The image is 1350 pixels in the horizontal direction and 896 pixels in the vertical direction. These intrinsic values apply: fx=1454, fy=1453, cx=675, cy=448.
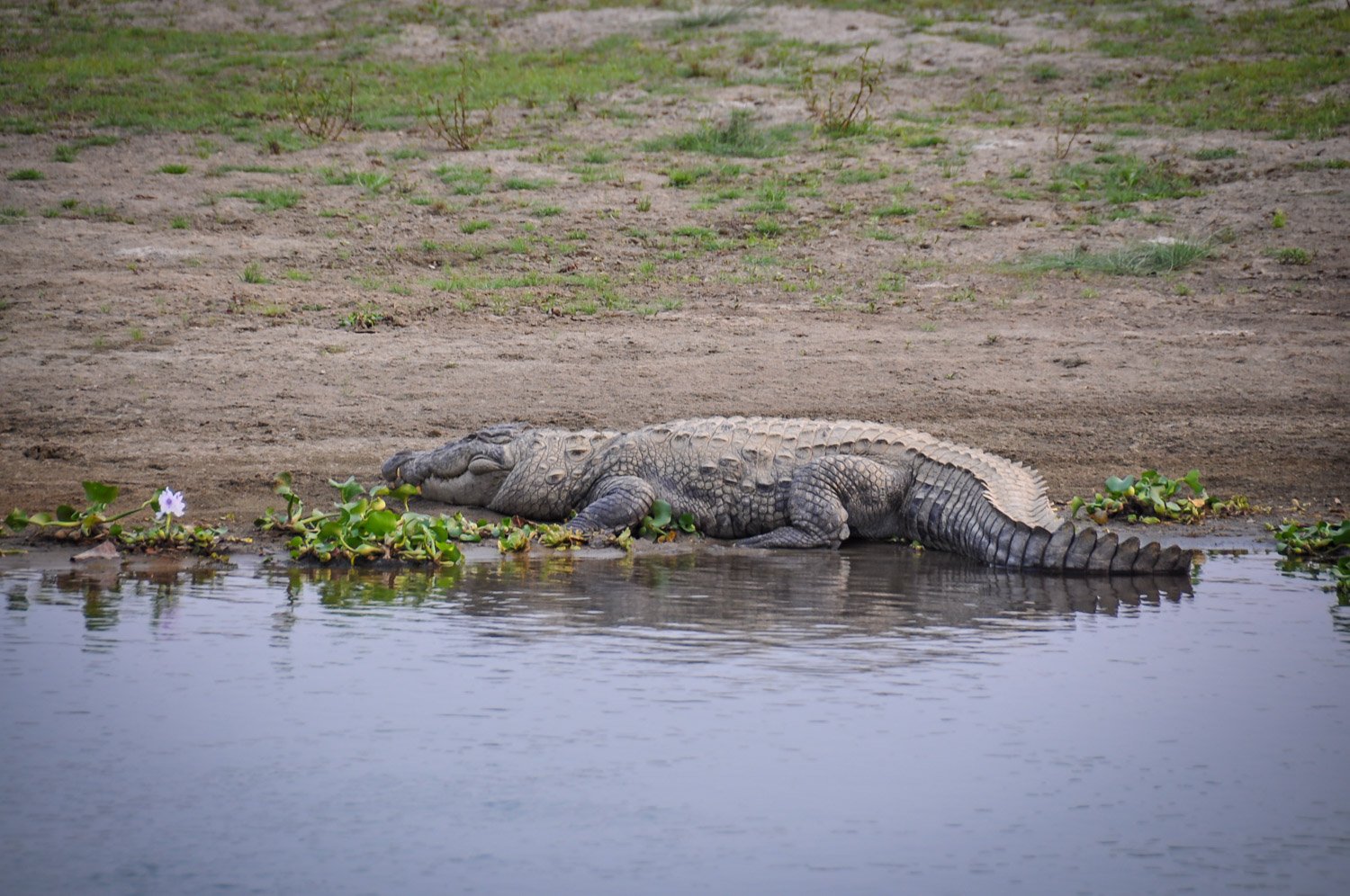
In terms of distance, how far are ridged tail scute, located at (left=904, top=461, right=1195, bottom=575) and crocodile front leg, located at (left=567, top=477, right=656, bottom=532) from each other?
4.40 ft

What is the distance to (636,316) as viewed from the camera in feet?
34.6

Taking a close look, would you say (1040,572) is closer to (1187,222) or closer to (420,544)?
(420,544)

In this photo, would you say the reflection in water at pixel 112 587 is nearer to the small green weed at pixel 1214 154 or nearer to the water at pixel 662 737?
the water at pixel 662 737

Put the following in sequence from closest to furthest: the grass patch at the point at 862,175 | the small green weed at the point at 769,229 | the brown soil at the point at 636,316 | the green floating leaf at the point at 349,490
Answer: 1. the green floating leaf at the point at 349,490
2. the brown soil at the point at 636,316
3. the small green weed at the point at 769,229
4. the grass patch at the point at 862,175

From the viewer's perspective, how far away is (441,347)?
9.93 metres

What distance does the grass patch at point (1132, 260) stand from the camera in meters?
11.4

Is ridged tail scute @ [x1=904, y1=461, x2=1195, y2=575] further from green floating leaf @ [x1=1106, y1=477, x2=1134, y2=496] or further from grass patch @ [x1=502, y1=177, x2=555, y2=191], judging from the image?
grass patch @ [x1=502, y1=177, x2=555, y2=191]

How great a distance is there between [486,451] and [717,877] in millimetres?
4625

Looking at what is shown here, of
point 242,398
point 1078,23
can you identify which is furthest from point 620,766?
point 1078,23

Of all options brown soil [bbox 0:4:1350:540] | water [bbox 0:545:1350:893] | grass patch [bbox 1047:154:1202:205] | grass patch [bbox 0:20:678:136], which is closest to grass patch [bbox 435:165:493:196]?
brown soil [bbox 0:4:1350:540]

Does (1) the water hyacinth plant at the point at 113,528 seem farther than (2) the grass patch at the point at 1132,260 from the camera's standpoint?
No

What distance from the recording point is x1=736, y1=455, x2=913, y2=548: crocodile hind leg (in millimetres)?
7254

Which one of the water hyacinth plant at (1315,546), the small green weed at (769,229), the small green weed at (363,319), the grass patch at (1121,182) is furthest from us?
the grass patch at (1121,182)

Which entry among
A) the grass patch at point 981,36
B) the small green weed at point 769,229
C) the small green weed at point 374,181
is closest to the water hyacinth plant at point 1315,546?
the small green weed at point 769,229
